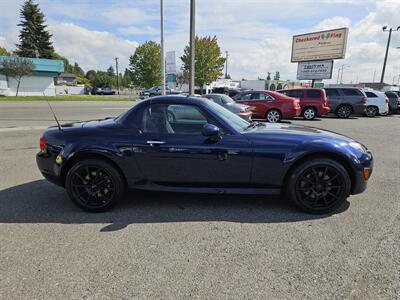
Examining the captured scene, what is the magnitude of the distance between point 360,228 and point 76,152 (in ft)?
11.6

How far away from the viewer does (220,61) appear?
4334 cm

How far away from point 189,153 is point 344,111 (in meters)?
16.2

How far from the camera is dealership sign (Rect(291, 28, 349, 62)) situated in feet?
86.2

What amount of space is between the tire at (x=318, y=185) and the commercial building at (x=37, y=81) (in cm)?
3915

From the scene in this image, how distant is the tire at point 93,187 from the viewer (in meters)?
3.67

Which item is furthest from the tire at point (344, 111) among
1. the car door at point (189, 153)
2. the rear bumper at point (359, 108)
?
the car door at point (189, 153)

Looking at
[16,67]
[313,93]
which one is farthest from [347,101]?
[16,67]

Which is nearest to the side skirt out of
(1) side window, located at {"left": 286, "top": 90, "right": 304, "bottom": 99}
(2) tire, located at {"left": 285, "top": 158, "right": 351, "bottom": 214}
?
(2) tire, located at {"left": 285, "top": 158, "right": 351, "bottom": 214}

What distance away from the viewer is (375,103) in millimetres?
18062

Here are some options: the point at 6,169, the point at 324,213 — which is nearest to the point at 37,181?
the point at 6,169

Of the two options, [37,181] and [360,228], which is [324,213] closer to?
[360,228]

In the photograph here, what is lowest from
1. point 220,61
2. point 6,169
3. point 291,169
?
point 6,169

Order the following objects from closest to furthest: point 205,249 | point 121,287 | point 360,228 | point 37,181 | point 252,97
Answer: point 121,287 < point 205,249 < point 360,228 < point 37,181 < point 252,97

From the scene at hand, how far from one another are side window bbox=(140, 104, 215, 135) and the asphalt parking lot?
41.0 inches
